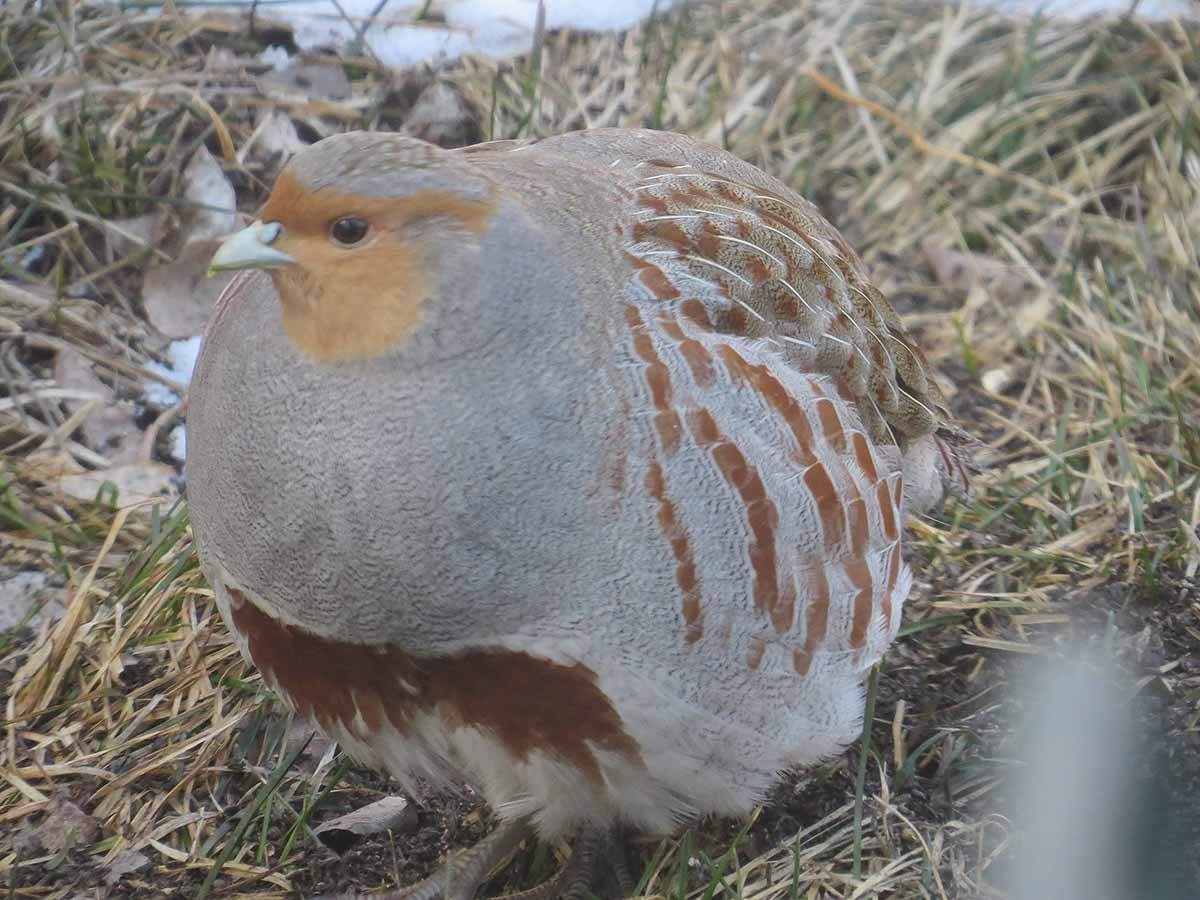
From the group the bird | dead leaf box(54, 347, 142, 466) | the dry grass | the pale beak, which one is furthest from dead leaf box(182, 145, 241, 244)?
the pale beak

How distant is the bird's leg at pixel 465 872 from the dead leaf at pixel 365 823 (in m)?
0.19

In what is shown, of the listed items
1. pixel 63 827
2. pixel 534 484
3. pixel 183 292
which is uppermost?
pixel 534 484

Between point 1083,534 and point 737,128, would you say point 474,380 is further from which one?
point 737,128

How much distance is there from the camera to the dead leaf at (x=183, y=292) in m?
4.24

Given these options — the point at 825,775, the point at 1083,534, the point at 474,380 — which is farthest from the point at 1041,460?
the point at 474,380

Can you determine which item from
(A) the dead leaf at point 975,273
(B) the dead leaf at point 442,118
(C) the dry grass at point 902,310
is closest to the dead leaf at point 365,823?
(C) the dry grass at point 902,310

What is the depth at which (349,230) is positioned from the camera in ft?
7.67

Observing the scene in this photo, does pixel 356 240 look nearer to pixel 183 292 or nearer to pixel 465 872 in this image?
pixel 465 872

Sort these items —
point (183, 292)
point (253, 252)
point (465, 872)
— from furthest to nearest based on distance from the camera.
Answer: point (183, 292), point (465, 872), point (253, 252)

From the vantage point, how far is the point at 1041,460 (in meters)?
4.27

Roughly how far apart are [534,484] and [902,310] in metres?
2.82

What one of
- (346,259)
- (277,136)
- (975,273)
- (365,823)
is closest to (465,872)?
(365,823)

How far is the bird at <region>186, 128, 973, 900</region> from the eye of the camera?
2385 millimetres

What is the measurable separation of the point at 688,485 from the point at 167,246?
2.47 m
